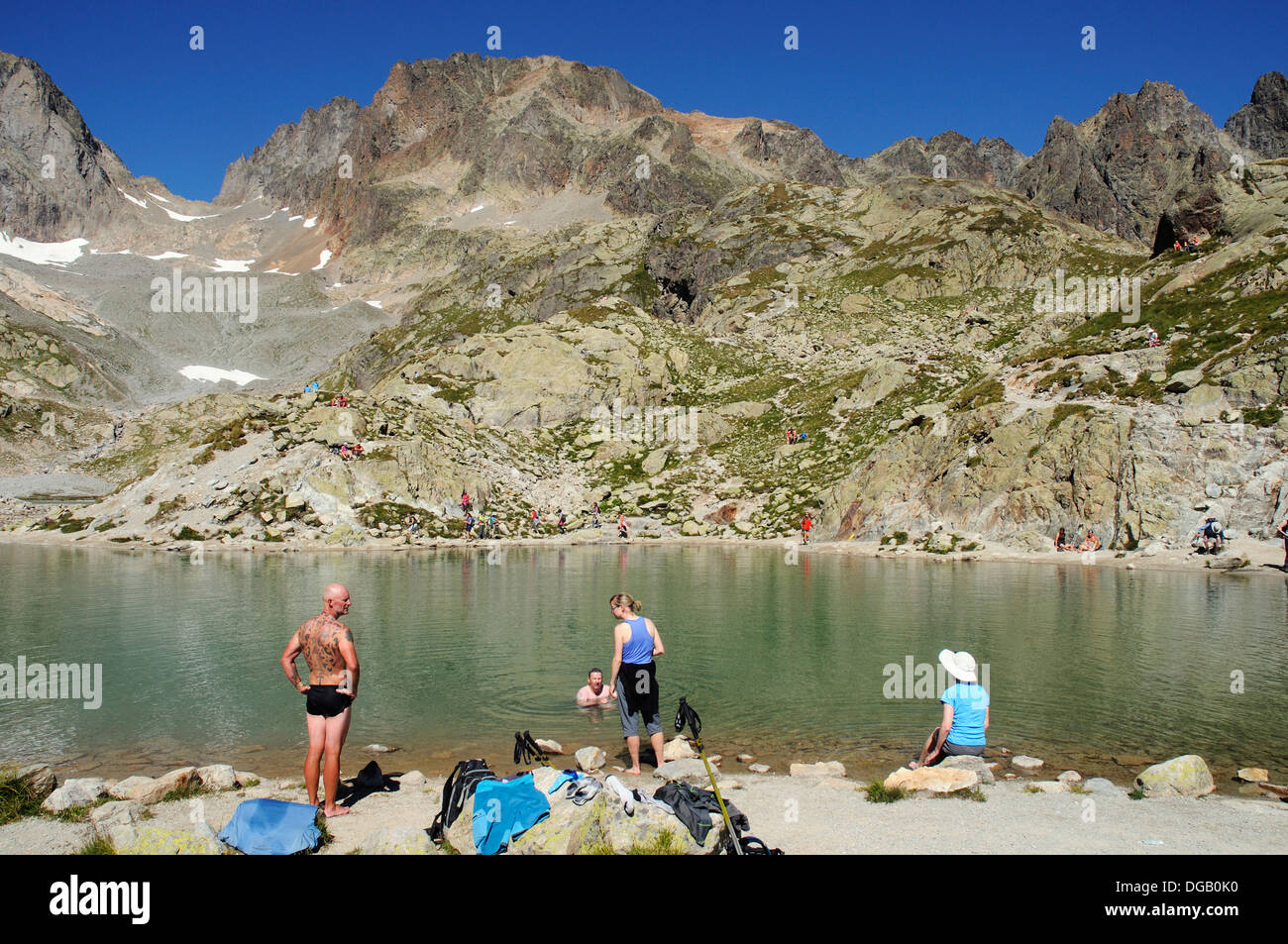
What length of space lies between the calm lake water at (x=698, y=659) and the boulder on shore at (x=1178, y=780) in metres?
1.38

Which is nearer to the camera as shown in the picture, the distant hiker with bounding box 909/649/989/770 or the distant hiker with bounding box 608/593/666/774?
the distant hiker with bounding box 909/649/989/770

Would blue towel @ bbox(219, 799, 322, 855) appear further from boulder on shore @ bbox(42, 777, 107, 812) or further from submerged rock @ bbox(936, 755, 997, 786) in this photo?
submerged rock @ bbox(936, 755, 997, 786)

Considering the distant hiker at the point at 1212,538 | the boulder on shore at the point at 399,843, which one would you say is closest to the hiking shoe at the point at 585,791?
the boulder on shore at the point at 399,843

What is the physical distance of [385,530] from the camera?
51188mm

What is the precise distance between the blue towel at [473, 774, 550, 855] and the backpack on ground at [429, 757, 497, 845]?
9.2 inches

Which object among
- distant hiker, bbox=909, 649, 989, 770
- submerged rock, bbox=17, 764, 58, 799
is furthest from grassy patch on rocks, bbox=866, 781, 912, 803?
submerged rock, bbox=17, 764, 58, 799

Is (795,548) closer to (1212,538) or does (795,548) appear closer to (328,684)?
(1212,538)

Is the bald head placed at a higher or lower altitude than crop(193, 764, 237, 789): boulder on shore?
higher

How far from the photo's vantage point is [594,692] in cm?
1622

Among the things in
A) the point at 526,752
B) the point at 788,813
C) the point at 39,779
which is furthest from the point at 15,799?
the point at 788,813

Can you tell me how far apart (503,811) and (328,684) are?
3.14m

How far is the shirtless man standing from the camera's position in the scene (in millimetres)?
9617

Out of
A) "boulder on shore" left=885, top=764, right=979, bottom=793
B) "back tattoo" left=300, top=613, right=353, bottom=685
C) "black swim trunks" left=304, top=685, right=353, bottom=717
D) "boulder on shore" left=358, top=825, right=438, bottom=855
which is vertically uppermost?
"back tattoo" left=300, top=613, right=353, bottom=685
